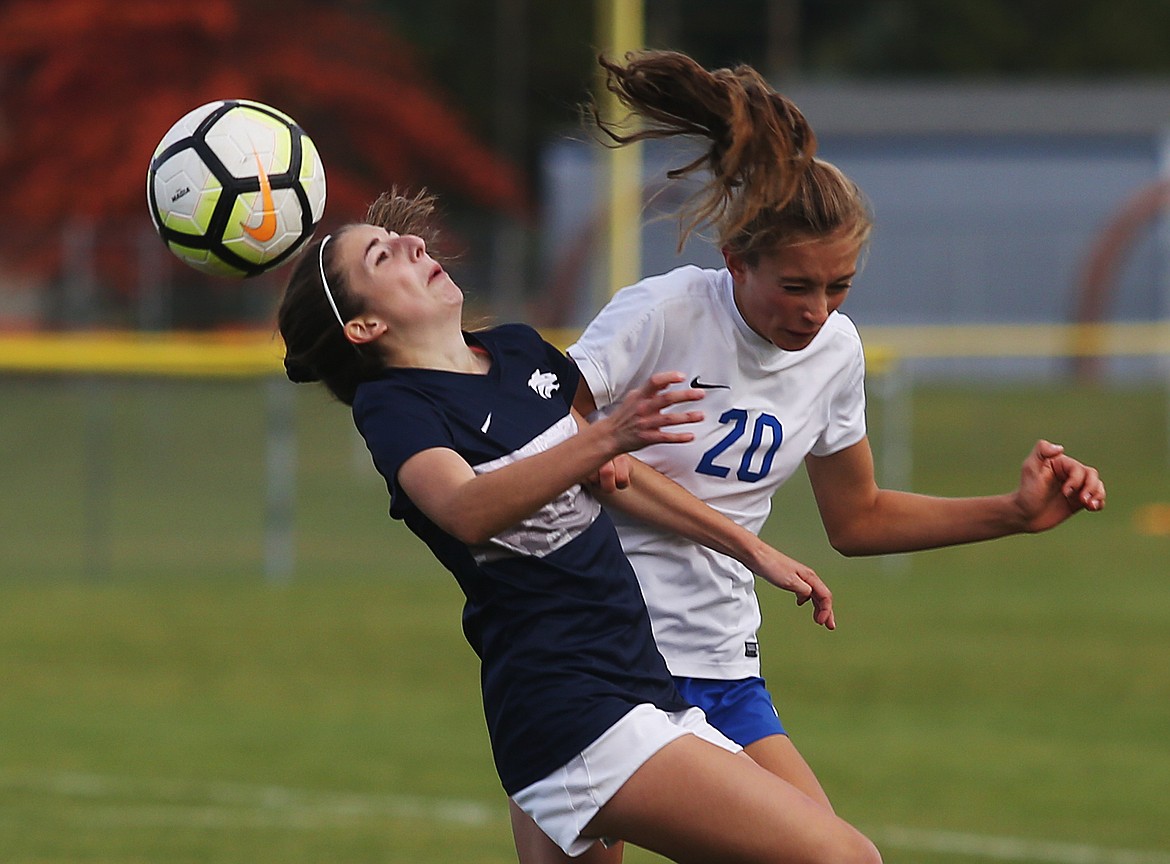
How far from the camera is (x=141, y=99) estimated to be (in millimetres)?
26688

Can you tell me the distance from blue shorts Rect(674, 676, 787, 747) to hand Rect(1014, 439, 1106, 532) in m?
0.70

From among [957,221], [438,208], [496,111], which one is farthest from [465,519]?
[496,111]

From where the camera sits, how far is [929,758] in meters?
8.99

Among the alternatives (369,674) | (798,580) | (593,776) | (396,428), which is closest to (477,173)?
(369,674)

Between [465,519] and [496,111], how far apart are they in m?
39.4

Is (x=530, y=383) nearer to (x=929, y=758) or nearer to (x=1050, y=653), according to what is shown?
(x=929, y=758)

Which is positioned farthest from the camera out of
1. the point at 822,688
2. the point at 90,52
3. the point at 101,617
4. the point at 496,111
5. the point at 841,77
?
the point at 841,77

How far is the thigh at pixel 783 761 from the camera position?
14.2ft

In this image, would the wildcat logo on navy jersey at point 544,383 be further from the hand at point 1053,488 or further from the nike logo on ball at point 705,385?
the hand at point 1053,488

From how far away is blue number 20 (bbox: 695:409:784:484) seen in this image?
4.43 meters

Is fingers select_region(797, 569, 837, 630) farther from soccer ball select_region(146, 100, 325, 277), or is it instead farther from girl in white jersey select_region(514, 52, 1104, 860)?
soccer ball select_region(146, 100, 325, 277)

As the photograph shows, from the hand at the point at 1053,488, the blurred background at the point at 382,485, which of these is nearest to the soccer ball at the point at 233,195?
the blurred background at the point at 382,485

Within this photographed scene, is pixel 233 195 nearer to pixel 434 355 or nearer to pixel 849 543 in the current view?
pixel 434 355

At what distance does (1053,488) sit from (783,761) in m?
0.81
